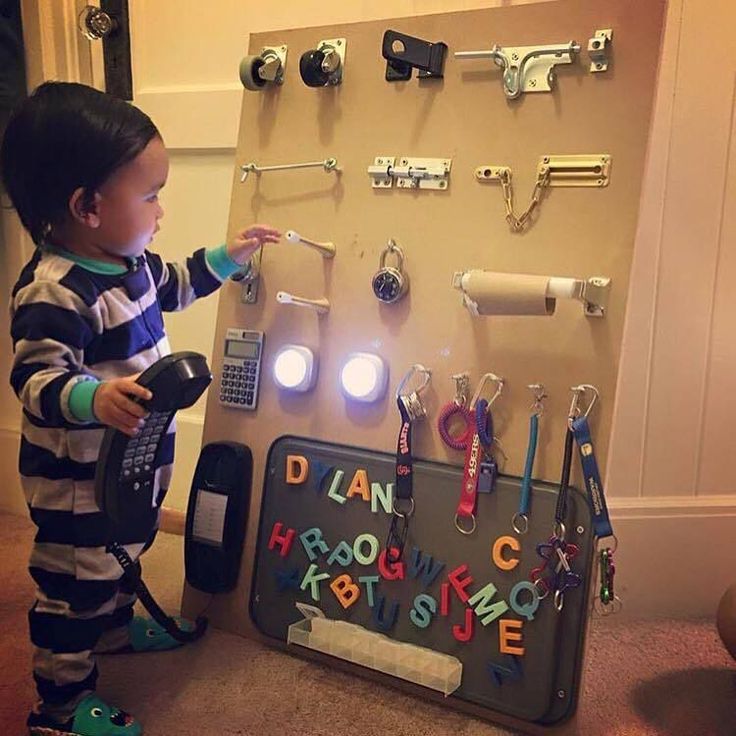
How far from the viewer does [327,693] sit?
40.7 inches

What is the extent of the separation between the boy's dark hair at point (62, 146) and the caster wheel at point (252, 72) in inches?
9.9

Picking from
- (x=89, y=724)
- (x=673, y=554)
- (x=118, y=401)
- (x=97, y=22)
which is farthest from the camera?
(x=97, y=22)

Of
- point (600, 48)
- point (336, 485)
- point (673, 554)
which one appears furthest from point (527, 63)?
point (673, 554)

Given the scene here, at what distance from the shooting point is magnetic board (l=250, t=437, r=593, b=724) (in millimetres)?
939

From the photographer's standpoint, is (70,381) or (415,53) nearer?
(70,381)

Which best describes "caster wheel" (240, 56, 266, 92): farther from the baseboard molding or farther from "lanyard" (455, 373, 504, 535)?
the baseboard molding

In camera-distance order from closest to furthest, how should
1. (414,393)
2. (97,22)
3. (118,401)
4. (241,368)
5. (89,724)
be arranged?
(118,401), (89,724), (414,393), (241,368), (97,22)

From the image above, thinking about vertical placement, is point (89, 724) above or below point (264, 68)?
below

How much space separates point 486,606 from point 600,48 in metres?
0.71

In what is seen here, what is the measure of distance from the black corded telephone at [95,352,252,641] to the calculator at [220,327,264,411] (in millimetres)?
72

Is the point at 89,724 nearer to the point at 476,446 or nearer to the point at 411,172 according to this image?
the point at 476,446

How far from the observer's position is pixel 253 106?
1.16 metres

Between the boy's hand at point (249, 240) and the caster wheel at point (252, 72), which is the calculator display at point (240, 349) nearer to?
the boy's hand at point (249, 240)

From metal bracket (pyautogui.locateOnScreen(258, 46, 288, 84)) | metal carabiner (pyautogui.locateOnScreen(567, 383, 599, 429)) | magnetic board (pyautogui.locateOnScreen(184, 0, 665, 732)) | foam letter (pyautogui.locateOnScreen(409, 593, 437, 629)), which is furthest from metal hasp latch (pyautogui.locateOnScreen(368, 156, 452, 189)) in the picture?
foam letter (pyautogui.locateOnScreen(409, 593, 437, 629))
